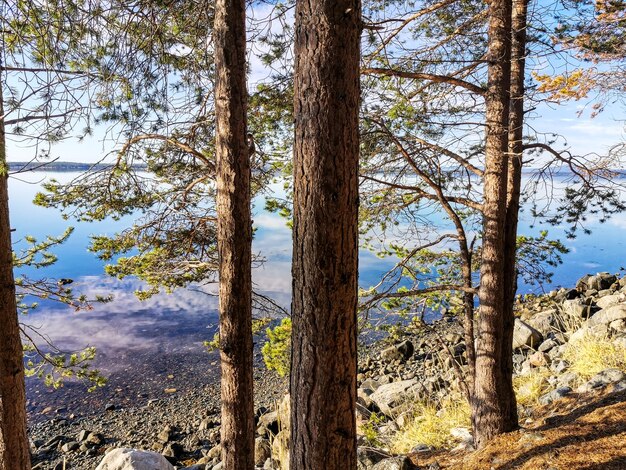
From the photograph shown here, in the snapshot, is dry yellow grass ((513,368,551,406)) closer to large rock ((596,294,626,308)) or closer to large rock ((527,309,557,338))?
large rock ((527,309,557,338))

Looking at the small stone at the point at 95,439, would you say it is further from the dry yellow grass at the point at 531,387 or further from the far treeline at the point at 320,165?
the dry yellow grass at the point at 531,387

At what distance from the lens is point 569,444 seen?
133 inches

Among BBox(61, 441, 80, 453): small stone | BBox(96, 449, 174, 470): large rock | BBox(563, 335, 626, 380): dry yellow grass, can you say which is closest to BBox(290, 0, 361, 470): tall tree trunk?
BBox(96, 449, 174, 470): large rock

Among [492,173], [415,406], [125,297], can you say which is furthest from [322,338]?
[125,297]

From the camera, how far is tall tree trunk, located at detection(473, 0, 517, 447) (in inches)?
177

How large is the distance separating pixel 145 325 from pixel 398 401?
12.1 m

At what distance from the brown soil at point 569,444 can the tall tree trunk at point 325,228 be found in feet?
5.86

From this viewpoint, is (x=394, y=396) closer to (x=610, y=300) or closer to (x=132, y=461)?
(x=132, y=461)

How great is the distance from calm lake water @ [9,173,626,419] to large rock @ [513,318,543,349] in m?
2.67

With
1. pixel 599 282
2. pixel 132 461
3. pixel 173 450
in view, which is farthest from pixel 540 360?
pixel 599 282

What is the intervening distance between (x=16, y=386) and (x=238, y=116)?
3.61m

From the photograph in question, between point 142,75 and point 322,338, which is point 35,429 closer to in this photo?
point 142,75

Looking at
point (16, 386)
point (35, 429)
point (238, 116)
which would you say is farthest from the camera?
point (35, 429)

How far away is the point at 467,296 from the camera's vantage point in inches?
222
